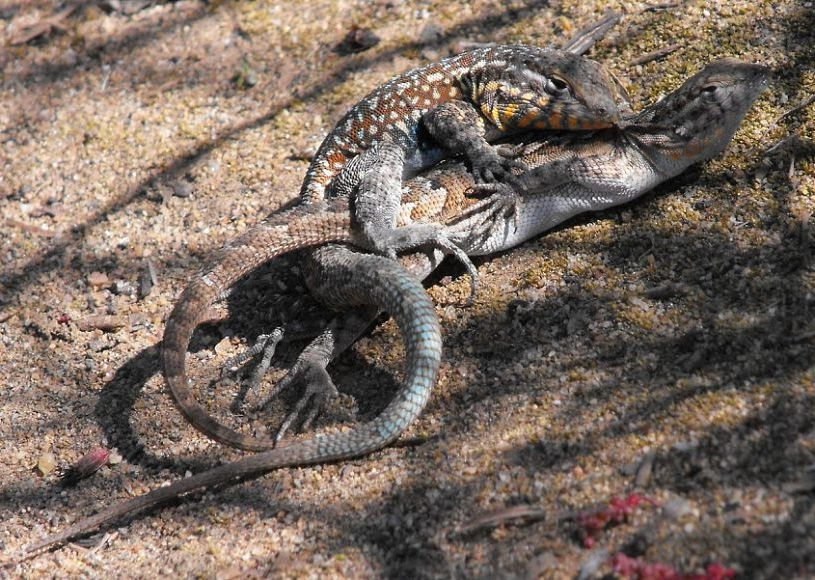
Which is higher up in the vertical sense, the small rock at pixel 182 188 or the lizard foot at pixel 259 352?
the small rock at pixel 182 188

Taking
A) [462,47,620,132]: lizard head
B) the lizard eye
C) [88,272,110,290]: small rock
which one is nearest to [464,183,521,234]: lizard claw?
[462,47,620,132]: lizard head

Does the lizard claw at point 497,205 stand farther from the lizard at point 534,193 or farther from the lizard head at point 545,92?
the lizard head at point 545,92

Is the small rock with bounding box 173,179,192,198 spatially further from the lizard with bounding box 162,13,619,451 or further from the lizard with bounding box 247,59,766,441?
the lizard with bounding box 247,59,766,441

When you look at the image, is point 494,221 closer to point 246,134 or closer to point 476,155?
point 476,155

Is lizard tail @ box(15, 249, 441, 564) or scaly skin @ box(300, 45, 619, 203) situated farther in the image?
scaly skin @ box(300, 45, 619, 203)

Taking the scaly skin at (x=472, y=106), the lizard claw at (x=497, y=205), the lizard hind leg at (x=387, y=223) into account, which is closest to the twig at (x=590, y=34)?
the scaly skin at (x=472, y=106)
